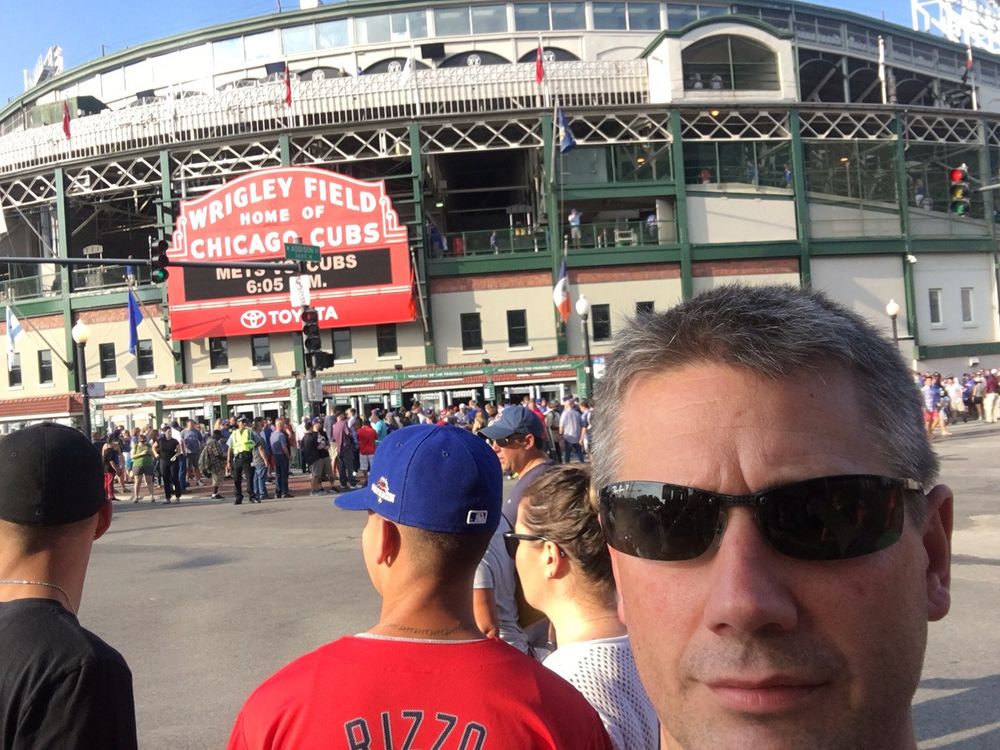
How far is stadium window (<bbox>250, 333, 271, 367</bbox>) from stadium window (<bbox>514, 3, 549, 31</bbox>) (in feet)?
66.1

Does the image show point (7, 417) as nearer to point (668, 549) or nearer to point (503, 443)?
point (503, 443)

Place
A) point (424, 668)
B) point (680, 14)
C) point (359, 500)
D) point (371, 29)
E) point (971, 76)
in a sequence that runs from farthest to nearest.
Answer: point (971, 76) < point (680, 14) < point (371, 29) < point (359, 500) < point (424, 668)

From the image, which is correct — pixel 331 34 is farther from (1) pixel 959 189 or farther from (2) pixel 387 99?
(1) pixel 959 189

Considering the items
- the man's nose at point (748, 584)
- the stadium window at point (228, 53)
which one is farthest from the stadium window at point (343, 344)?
the man's nose at point (748, 584)

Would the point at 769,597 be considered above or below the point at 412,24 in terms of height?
below

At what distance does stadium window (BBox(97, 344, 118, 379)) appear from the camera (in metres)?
36.0

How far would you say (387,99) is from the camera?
34344 mm

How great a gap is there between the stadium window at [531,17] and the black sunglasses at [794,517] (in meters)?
44.6

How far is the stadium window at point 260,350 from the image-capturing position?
34.6 meters

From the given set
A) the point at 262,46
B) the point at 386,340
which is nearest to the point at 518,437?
the point at 386,340

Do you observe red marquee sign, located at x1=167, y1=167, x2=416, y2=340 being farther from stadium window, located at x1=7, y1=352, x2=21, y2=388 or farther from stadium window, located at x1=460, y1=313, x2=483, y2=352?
stadium window, located at x1=7, y1=352, x2=21, y2=388

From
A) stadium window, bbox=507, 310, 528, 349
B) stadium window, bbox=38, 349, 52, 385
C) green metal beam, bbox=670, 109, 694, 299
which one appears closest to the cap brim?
stadium window, bbox=507, 310, 528, 349

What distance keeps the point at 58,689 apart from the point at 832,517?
1919 mm

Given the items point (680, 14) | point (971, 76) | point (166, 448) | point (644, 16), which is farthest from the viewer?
point (971, 76)
